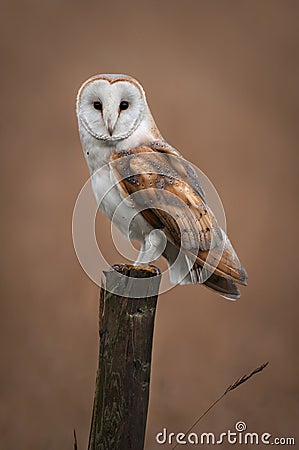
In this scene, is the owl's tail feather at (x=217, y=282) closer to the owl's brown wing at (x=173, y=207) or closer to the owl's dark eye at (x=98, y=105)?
the owl's brown wing at (x=173, y=207)

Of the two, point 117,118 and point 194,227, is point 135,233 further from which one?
point 117,118

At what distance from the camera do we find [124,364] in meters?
1.37

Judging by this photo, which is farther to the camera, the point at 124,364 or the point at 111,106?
the point at 111,106

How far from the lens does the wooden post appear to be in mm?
1373

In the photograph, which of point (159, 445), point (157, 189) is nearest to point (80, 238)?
point (157, 189)

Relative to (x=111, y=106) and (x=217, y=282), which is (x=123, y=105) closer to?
(x=111, y=106)

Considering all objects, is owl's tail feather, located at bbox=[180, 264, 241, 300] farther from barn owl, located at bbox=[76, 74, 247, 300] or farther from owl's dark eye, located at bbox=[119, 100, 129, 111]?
owl's dark eye, located at bbox=[119, 100, 129, 111]

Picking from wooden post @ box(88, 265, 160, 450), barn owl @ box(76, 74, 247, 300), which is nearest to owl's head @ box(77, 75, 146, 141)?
barn owl @ box(76, 74, 247, 300)

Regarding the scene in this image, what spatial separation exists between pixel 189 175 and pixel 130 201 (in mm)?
177

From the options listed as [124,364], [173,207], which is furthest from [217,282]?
[124,364]

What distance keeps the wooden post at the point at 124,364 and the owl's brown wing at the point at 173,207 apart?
0.16m

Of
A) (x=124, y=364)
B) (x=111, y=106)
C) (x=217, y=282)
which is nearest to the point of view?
(x=124, y=364)

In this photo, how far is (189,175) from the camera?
1.60 m

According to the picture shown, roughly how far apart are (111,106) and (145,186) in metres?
0.20
